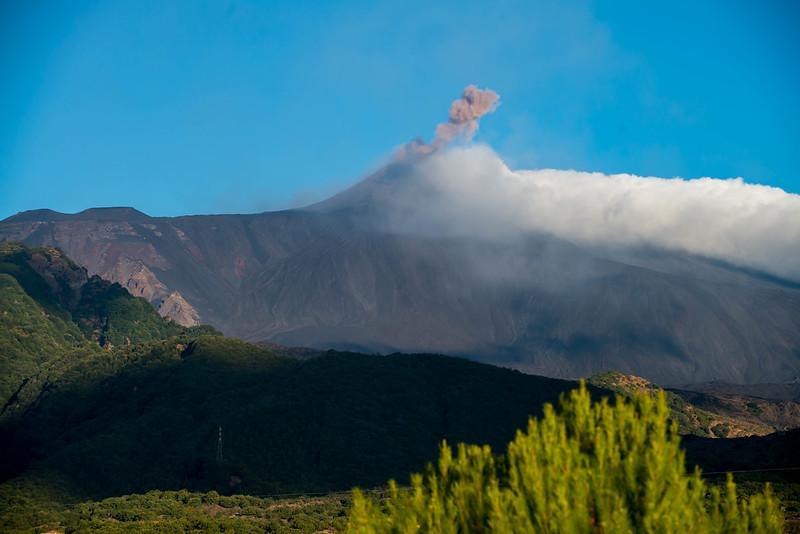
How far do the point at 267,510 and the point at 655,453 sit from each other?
7891 centimetres

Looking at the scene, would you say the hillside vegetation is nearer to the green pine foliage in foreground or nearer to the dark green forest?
the dark green forest

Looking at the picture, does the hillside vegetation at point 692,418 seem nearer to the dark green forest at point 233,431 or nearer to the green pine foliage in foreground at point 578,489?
the dark green forest at point 233,431

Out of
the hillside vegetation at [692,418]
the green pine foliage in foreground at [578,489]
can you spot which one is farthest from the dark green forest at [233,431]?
the green pine foliage in foreground at [578,489]

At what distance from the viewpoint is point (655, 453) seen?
71.9 ft

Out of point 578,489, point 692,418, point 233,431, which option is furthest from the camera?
point 692,418

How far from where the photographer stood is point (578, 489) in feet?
69.6

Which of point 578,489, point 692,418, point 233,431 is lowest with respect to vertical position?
point 233,431

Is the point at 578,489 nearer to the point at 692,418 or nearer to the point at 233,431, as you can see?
the point at 233,431

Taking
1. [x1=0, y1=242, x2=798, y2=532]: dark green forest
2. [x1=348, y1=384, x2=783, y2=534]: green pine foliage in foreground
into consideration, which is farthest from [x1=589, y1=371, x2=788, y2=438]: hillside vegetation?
[x1=348, y1=384, x2=783, y2=534]: green pine foliage in foreground

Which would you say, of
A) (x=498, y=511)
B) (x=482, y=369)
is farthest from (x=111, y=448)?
(x=498, y=511)

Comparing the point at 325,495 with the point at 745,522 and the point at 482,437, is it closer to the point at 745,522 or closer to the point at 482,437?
the point at 482,437

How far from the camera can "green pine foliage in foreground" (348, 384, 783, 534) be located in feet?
69.6

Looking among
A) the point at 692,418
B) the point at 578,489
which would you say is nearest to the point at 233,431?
the point at 692,418

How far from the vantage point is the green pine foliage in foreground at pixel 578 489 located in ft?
69.6
